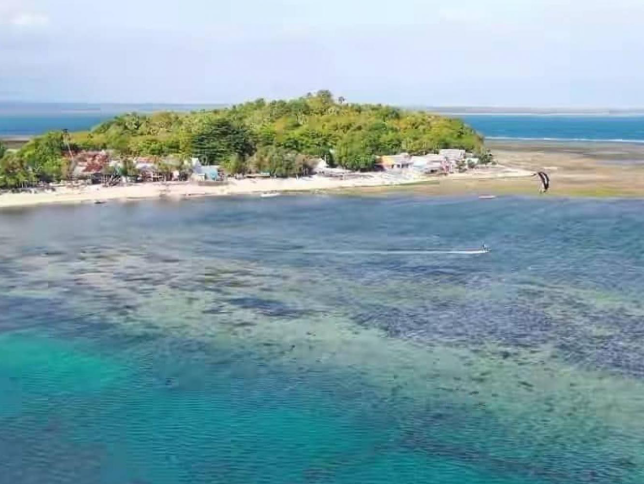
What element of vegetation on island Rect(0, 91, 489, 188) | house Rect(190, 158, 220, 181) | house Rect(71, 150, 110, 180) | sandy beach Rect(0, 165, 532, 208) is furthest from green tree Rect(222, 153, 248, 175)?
house Rect(71, 150, 110, 180)

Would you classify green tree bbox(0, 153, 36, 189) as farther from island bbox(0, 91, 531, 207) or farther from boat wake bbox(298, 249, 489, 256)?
boat wake bbox(298, 249, 489, 256)

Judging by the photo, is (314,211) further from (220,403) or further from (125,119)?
(125,119)

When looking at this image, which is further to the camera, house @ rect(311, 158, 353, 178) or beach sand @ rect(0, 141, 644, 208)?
house @ rect(311, 158, 353, 178)

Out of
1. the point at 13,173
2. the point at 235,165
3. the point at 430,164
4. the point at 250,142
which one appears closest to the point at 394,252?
the point at 235,165

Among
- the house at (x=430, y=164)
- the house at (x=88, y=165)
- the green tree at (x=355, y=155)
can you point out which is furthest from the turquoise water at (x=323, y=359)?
the house at (x=430, y=164)

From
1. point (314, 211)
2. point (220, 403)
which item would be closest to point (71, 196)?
point (314, 211)

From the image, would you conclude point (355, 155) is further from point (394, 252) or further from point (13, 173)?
point (394, 252)
